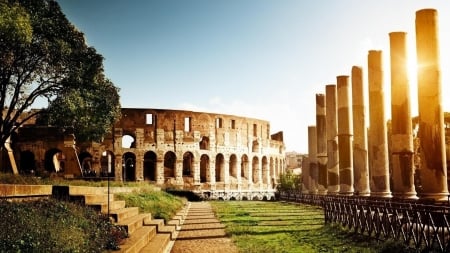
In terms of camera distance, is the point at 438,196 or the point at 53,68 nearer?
the point at 438,196

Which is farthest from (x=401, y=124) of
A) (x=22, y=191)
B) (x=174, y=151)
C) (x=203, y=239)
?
(x=174, y=151)

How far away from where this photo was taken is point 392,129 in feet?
44.9

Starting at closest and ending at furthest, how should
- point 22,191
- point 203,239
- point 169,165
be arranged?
1. point 22,191
2. point 203,239
3. point 169,165

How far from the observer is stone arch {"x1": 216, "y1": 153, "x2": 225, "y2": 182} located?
134 ft

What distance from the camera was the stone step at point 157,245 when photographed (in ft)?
26.6

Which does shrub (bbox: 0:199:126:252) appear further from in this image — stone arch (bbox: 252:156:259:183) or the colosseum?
stone arch (bbox: 252:156:259:183)

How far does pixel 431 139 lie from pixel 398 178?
230 centimetres

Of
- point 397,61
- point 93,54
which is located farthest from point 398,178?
point 93,54

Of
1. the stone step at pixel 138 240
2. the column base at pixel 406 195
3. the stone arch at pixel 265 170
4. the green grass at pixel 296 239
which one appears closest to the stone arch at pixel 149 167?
the stone arch at pixel 265 170

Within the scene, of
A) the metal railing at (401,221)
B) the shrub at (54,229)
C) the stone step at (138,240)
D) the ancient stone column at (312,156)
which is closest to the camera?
the shrub at (54,229)

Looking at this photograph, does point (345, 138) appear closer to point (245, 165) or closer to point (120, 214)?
point (120, 214)

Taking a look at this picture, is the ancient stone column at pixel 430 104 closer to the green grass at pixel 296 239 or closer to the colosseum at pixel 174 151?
the green grass at pixel 296 239

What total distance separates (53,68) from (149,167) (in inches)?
865

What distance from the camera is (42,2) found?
17500mm
